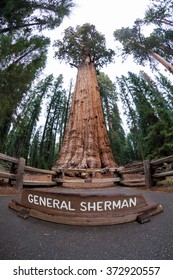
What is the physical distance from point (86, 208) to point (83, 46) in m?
19.7

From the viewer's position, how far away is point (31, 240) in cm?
191

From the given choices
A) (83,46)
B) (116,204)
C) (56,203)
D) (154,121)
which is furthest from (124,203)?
(83,46)

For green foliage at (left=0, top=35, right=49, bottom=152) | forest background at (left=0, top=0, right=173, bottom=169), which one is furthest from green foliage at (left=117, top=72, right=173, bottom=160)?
green foliage at (left=0, top=35, right=49, bottom=152)

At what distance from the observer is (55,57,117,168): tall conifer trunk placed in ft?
33.4

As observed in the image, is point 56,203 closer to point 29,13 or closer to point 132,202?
point 132,202

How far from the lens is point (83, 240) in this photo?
1.94 metres

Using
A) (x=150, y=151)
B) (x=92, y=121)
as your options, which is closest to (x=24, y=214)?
(x=92, y=121)

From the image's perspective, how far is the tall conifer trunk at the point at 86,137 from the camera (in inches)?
401

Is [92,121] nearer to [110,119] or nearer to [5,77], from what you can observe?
[5,77]

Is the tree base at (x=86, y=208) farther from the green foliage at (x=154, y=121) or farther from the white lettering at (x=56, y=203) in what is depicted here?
the green foliage at (x=154, y=121)

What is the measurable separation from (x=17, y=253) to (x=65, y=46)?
68.9 feet

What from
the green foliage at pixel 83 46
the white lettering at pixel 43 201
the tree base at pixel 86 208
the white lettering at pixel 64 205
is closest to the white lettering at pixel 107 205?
the tree base at pixel 86 208

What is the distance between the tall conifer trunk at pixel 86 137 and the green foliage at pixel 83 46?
6.44 m

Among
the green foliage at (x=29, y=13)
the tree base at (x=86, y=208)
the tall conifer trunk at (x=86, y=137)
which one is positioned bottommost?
the tree base at (x=86, y=208)
